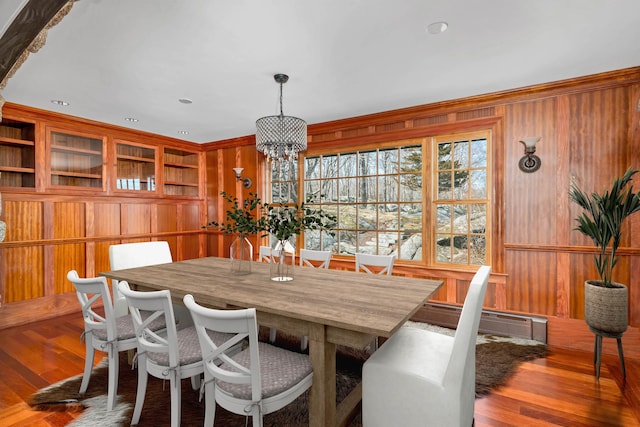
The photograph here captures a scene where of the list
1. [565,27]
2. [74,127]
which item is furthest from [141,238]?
[565,27]

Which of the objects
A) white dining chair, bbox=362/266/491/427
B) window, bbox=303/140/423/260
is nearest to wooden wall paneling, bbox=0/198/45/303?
window, bbox=303/140/423/260

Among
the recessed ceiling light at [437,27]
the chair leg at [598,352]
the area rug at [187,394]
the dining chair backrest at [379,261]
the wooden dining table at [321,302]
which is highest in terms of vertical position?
the recessed ceiling light at [437,27]

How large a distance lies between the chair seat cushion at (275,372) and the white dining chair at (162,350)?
207mm

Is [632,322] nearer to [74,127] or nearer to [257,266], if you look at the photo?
[257,266]

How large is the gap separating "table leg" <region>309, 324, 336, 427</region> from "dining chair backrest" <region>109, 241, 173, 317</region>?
2055 millimetres

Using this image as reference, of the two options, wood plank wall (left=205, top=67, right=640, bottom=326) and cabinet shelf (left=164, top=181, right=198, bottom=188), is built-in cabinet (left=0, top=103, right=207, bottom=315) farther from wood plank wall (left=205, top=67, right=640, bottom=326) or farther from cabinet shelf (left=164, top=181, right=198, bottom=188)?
wood plank wall (left=205, top=67, right=640, bottom=326)

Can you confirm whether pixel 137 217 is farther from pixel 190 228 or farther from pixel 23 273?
pixel 23 273

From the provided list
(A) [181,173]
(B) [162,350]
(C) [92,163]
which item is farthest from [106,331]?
(A) [181,173]

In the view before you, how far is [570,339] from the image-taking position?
2924mm

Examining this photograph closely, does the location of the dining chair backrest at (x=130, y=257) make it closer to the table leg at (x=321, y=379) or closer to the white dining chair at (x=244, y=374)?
the white dining chair at (x=244, y=374)

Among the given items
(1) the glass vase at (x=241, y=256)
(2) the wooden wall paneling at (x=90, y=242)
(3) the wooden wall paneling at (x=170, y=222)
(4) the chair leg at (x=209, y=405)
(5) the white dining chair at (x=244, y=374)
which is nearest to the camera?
(5) the white dining chair at (x=244, y=374)

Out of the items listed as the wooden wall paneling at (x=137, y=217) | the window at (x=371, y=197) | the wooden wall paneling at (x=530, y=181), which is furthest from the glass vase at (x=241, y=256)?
the wooden wall paneling at (x=137, y=217)

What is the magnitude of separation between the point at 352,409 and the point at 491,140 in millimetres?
2922

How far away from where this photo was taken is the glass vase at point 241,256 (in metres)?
2.54
